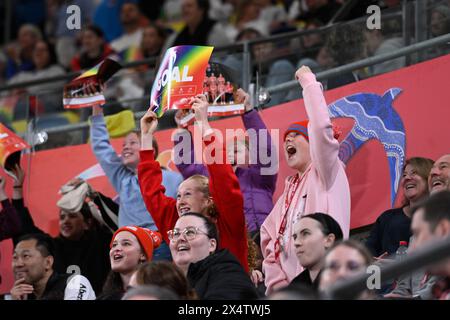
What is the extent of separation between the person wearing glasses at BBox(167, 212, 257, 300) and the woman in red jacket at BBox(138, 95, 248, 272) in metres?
0.19

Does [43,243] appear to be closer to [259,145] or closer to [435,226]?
[259,145]

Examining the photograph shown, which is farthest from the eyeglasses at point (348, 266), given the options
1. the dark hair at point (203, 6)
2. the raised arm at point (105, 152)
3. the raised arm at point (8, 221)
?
the dark hair at point (203, 6)

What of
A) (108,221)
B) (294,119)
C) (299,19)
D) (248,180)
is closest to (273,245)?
(248,180)

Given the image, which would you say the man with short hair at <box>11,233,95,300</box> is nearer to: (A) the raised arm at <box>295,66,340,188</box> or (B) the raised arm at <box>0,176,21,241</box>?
(B) the raised arm at <box>0,176,21,241</box>

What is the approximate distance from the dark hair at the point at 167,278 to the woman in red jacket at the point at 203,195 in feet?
3.05

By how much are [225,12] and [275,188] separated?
15.7 feet

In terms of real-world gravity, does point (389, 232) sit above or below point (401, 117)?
below

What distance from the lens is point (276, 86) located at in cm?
794

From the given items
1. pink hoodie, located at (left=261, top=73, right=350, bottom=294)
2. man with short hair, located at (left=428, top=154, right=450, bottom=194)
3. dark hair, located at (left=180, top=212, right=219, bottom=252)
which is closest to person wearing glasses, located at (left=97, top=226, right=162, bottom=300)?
dark hair, located at (left=180, top=212, right=219, bottom=252)

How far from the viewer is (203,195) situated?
672 cm

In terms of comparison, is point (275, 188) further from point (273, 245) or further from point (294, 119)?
point (273, 245)

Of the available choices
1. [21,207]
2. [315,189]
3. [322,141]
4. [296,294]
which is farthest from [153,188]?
[296,294]

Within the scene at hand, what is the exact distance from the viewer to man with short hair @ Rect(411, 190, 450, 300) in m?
4.87

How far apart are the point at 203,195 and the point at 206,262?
2.25 ft
